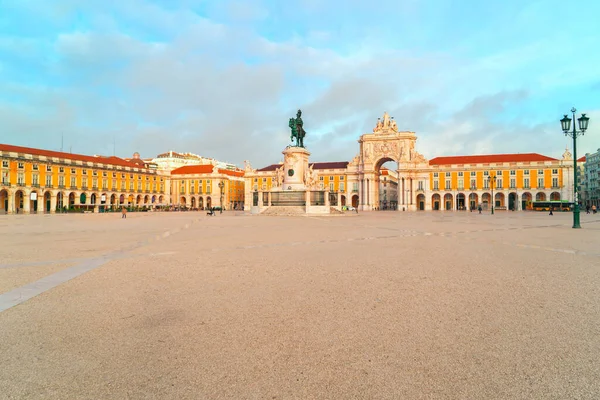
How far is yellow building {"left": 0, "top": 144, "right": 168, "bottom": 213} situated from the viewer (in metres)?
61.8

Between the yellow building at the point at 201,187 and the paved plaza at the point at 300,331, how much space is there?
288 ft

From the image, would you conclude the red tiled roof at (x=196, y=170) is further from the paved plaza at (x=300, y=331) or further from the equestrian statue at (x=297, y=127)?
the paved plaza at (x=300, y=331)

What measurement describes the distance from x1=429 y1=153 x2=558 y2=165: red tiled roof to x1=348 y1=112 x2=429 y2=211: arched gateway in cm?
669

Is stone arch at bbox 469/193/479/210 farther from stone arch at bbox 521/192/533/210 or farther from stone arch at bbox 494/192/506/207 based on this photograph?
stone arch at bbox 521/192/533/210

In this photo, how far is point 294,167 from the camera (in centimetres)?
4091

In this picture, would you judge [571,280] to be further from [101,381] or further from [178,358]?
[101,381]

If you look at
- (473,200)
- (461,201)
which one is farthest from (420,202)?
(473,200)

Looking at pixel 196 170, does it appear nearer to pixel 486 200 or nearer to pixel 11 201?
pixel 11 201

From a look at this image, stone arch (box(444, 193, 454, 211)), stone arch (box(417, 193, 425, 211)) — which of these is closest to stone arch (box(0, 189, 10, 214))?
stone arch (box(417, 193, 425, 211))

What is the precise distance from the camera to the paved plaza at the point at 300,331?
9.82ft

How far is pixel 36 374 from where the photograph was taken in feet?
10.3

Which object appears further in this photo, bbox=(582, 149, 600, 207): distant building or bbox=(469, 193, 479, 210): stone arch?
bbox=(582, 149, 600, 207): distant building

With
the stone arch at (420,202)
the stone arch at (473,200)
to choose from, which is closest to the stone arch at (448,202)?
the stone arch at (473,200)

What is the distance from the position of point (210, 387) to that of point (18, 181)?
75386 mm
